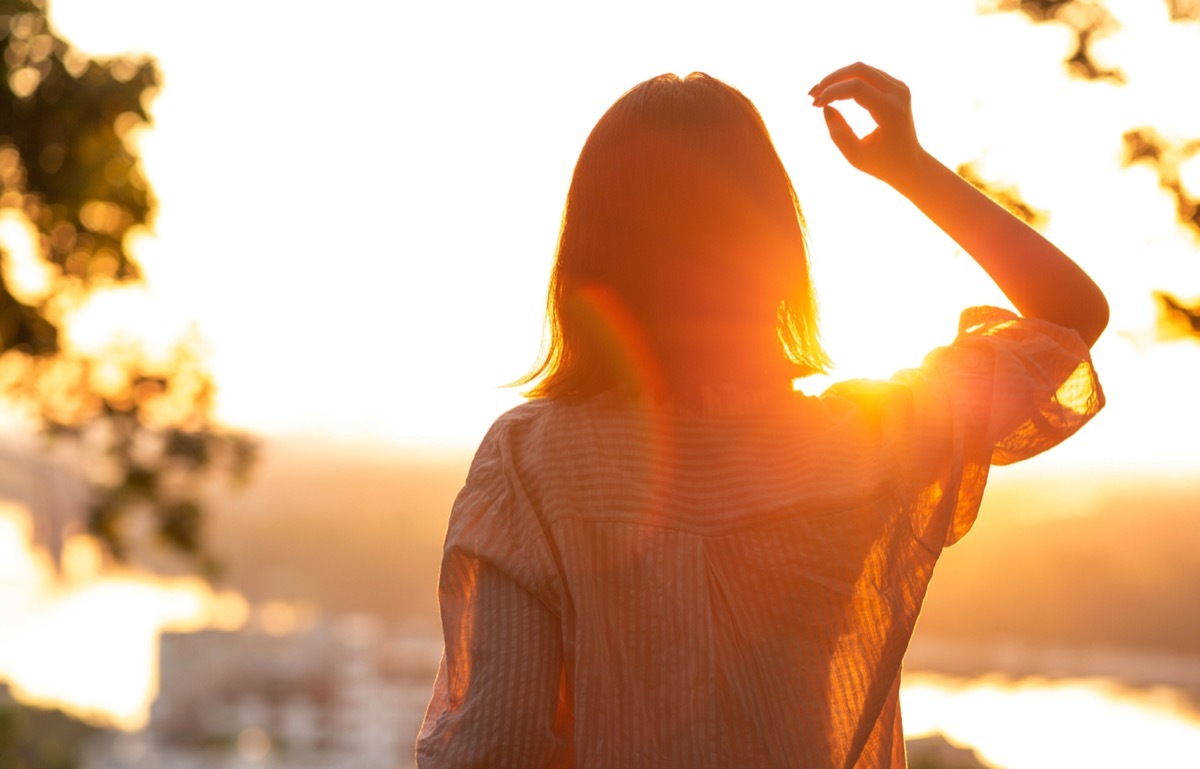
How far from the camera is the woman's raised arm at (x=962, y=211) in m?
1.19

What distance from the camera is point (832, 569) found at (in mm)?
1138

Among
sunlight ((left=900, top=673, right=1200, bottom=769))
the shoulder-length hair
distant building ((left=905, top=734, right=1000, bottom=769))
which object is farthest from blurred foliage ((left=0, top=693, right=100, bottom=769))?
the shoulder-length hair

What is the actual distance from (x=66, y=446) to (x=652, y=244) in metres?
7.52

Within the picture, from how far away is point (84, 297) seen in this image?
755 centimetres

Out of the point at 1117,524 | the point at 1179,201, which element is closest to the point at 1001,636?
the point at 1117,524

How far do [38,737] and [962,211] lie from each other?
18.1 meters

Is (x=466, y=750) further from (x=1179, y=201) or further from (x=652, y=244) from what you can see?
(x=1179, y=201)

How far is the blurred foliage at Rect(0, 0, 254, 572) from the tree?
5480mm

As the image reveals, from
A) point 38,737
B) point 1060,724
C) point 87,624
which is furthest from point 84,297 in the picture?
point 87,624

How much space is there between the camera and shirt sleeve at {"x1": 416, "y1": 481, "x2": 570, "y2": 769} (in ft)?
3.74

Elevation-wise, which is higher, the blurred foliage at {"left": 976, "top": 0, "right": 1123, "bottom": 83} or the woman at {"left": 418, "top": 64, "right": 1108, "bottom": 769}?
the blurred foliage at {"left": 976, "top": 0, "right": 1123, "bottom": 83}

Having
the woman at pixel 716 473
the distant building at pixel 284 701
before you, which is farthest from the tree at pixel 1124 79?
the distant building at pixel 284 701

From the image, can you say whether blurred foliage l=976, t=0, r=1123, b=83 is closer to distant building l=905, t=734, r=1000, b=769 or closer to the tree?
the tree

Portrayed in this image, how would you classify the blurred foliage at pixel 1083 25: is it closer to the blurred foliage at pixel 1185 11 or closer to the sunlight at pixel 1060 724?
the blurred foliage at pixel 1185 11
